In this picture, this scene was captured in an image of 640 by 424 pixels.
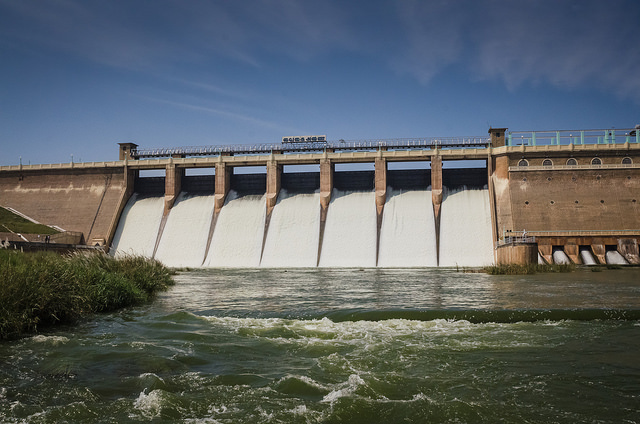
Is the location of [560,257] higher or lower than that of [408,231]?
lower

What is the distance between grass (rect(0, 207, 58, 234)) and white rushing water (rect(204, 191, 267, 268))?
15.5 metres

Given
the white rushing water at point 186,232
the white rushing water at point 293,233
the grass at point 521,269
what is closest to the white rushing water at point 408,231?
the white rushing water at point 293,233

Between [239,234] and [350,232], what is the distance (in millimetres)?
9432

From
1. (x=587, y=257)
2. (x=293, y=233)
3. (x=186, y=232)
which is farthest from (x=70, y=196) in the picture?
(x=587, y=257)

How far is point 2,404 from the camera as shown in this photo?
19.6ft

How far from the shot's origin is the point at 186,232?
4544 centimetres

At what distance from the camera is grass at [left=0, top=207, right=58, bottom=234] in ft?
145

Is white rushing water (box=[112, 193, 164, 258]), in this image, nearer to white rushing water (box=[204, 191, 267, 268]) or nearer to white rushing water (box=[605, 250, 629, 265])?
white rushing water (box=[204, 191, 267, 268])

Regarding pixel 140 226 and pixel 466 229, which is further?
pixel 140 226

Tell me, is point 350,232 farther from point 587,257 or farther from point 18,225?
point 18,225

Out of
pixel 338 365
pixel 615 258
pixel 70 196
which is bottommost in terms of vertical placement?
pixel 338 365

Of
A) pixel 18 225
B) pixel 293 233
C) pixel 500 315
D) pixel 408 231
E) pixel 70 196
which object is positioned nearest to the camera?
pixel 500 315

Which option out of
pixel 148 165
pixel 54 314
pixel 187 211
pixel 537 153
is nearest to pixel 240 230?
pixel 187 211

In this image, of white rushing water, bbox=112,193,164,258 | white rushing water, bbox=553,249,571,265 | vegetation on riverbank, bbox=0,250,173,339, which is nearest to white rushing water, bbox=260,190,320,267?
white rushing water, bbox=112,193,164,258
